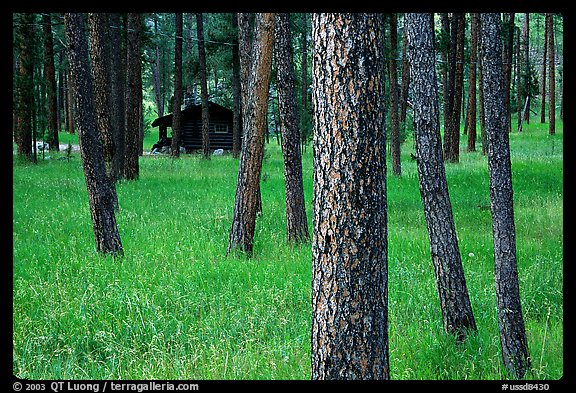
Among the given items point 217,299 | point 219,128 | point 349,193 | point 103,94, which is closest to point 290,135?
point 217,299

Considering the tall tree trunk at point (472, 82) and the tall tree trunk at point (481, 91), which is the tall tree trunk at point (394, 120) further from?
the tall tree trunk at point (472, 82)

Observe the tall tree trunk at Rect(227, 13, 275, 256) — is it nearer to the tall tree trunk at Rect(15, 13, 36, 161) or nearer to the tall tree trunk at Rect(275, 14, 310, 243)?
the tall tree trunk at Rect(275, 14, 310, 243)

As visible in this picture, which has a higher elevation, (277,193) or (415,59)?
(415,59)

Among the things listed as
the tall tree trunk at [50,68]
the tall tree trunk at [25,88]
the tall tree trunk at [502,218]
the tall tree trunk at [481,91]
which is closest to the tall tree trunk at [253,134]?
the tall tree trunk at [481,91]

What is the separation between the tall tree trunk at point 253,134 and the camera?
938 cm

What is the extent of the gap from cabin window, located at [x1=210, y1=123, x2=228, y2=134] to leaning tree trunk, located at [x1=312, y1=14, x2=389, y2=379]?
39.4m

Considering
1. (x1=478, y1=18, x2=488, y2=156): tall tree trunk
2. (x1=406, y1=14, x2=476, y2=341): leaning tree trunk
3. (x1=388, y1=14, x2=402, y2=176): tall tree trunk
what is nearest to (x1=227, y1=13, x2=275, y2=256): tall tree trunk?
(x1=478, y1=18, x2=488, y2=156): tall tree trunk

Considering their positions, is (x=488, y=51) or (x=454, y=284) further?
(x=454, y=284)

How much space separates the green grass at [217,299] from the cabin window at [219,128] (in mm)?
29018

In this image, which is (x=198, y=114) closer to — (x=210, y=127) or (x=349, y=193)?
(x=210, y=127)

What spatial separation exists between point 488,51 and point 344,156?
2.57 m

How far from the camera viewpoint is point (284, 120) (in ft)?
33.1
